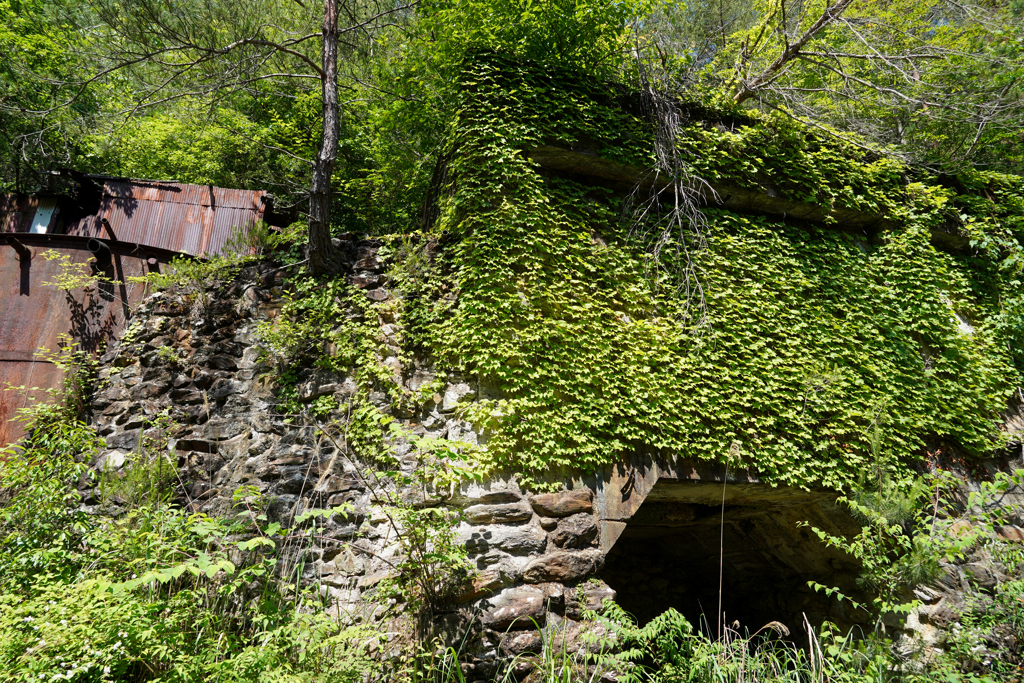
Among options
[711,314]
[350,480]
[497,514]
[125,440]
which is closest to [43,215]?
[125,440]

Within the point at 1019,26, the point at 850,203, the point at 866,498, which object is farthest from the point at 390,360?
the point at 1019,26

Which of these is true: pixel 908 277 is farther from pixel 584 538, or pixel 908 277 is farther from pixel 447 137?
pixel 447 137

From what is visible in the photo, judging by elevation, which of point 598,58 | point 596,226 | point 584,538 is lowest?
point 584,538

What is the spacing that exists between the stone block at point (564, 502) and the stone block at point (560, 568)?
0.29 m

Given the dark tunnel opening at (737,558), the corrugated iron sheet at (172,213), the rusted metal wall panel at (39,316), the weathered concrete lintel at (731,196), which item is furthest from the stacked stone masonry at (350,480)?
the corrugated iron sheet at (172,213)

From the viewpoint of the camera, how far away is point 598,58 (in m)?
6.10

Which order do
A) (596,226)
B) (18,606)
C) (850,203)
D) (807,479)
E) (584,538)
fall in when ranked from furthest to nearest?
(850,203), (596,226), (807,479), (584,538), (18,606)

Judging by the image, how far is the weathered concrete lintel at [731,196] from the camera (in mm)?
5152

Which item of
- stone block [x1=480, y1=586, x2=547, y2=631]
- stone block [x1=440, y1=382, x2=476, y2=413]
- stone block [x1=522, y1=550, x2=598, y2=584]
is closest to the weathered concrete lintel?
stone block [x1=440, y1=382, x2=476, y2=413]

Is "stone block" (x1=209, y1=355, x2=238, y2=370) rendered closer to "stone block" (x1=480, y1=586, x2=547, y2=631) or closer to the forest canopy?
the forest canopy

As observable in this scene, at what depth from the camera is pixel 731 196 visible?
5.76 metres

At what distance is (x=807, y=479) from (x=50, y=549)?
5.91 m

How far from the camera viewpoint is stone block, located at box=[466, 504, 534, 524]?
3.94m

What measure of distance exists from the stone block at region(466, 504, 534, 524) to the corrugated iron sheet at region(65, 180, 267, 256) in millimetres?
6420
